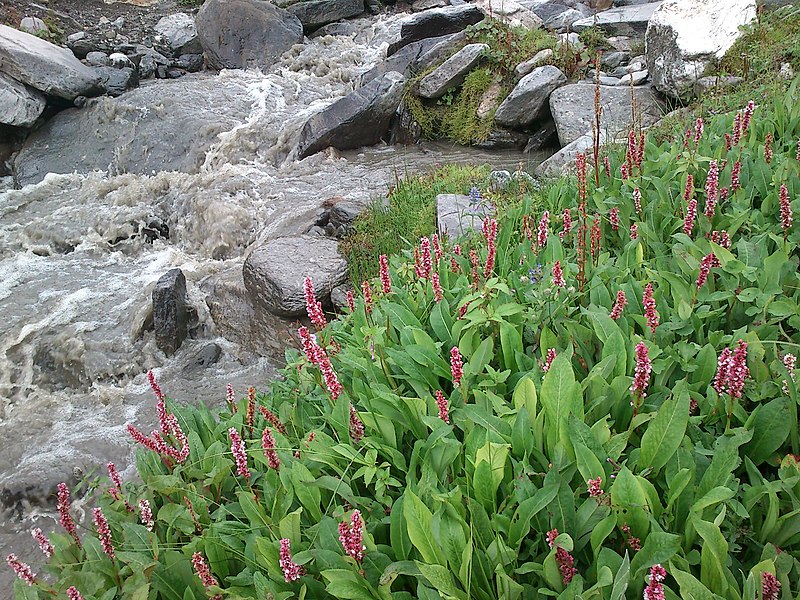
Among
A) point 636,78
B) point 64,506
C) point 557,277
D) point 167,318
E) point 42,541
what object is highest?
point 557,277

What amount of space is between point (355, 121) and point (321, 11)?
7713 mm

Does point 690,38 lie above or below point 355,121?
above

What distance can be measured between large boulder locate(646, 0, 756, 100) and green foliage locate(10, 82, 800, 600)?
5.03m

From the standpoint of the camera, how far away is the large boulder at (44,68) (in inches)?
483

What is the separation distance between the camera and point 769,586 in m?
1.50

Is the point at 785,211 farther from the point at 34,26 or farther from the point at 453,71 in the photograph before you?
the point at 34,26

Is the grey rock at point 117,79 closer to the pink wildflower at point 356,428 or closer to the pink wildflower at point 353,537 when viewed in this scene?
the pink wildflower at point 356,428

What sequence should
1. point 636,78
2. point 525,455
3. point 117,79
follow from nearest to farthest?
point 525,455 < point 636,78 < point 117,79

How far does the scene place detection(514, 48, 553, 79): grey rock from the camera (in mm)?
10094

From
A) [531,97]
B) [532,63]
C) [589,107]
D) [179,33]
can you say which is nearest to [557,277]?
[589,107]

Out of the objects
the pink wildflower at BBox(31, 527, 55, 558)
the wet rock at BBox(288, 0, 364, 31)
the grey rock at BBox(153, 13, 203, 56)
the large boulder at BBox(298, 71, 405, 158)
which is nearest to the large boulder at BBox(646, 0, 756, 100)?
the large boulder at BBox(298, 71, 405, 158)

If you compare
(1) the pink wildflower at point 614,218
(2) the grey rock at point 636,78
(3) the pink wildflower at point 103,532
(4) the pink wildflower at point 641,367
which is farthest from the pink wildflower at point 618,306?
(2) the grey rock at point 636,78

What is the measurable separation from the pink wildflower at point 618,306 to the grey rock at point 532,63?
837 cm

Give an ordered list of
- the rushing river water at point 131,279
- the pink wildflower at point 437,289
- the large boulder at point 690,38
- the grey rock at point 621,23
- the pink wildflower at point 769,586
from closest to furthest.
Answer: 1. the pink wildflower at point 769,586
2. the pink wildflower at point 437,289
3. the rushing river water at point 131,279
4. the large boulder at point 690,38
5. the grey rock at point 621,23
